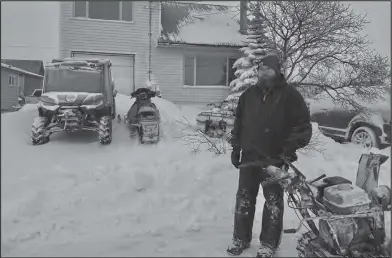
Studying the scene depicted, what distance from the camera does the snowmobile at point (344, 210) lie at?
205 centimetres

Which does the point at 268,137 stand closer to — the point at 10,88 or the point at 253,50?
the point at 253,50

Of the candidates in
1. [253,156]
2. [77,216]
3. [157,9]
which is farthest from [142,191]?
[157,9]

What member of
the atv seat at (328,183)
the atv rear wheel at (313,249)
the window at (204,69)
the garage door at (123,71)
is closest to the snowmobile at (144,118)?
the garage door at (123,71)

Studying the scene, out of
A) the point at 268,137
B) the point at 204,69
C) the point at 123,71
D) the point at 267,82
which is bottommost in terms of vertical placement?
the point at 268,137

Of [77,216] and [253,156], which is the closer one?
[253,156]

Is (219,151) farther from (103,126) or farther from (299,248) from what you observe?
(299,248)

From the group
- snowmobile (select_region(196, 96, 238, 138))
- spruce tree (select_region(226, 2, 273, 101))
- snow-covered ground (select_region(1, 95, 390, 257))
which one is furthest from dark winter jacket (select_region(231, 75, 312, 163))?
spruce tree (select_region(226, 2, 273, 101))

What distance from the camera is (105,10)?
11430 mm

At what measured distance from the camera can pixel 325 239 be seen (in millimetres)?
2162

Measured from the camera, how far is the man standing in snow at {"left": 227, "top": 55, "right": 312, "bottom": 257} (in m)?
2.38

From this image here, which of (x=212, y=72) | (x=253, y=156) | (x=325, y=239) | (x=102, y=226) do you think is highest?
(x=212, y=72)

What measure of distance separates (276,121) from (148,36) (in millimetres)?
9774

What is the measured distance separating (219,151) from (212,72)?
13.5ft

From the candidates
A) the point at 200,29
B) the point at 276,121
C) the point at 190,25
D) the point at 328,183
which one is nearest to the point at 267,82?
the point at 276,121
